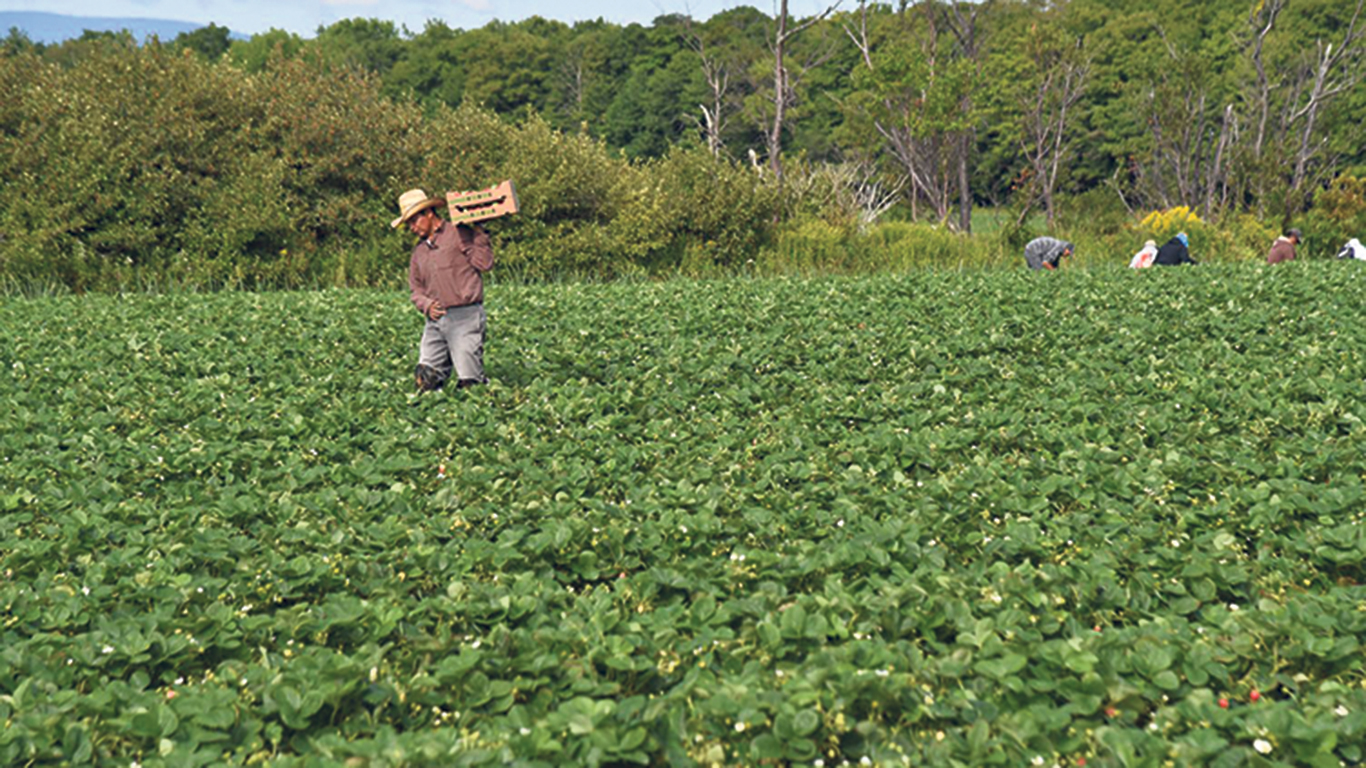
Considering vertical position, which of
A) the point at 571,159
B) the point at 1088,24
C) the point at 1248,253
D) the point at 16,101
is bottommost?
the point at 1248,253

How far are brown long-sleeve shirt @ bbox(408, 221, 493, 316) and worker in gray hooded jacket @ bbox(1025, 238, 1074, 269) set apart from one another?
1357cm

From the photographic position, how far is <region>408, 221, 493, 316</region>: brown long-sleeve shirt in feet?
29.0

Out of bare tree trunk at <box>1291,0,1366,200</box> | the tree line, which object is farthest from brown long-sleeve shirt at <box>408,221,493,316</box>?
bare tree trunk at <box>1291,0,1366,200</box>

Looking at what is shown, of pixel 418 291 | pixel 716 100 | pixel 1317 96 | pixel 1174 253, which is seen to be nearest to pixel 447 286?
pixel 418 291

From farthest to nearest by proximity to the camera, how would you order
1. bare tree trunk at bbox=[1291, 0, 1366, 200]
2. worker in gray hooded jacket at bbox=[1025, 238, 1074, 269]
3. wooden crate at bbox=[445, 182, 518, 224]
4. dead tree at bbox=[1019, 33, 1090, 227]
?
dead tree at bbox=[1019, 33, 1090, 227] < bare tree trunk at bbox=[1291, 0, 1366, 200] < worker in gray hooded jacket at bbox=[1025, 238, 1074, 269] < wooden crate at bbox=[445, 182, 518, 224]

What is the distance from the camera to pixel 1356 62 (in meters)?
43.8

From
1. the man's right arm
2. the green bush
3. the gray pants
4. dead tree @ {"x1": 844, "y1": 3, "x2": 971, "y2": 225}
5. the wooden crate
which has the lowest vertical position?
the green bush

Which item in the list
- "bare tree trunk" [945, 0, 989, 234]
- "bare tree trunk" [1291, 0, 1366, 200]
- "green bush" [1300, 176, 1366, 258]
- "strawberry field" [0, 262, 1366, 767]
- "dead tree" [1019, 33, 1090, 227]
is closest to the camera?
"strawberry field" [0, 262, 1366, 767]

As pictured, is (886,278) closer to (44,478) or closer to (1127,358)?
(1127,358)

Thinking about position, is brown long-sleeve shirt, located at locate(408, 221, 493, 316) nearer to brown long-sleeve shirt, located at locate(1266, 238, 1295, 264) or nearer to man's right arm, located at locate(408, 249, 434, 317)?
man's right arm, located at locate(408, 249, 434, 317)

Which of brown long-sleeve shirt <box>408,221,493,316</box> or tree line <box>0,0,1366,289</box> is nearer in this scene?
brown long-sleeve shirt <box>408,221,493,316</box>

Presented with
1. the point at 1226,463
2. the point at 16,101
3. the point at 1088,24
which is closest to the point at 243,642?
the point at 1226,463

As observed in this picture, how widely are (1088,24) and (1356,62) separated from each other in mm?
22903

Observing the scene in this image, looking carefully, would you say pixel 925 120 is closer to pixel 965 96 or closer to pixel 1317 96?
pixel 965 96
